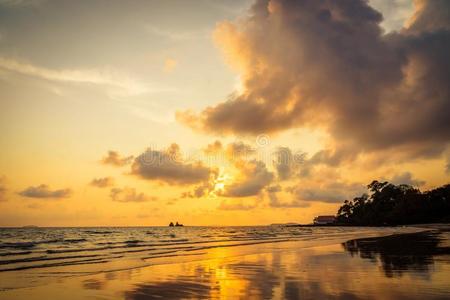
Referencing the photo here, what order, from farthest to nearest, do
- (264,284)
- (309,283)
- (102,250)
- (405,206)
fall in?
(405,206), (102,250), (264,284), (309,283)

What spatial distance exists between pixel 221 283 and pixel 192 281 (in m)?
1.42

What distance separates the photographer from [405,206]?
16138 centimetres

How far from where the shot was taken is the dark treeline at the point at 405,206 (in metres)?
152

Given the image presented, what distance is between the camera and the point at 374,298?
10227 millimetres

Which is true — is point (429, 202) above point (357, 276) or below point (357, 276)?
above

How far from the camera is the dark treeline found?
152m

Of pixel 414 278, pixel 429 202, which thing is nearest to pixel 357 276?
pixel 414 278

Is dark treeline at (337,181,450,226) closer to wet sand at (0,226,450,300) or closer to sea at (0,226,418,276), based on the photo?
sea at (0,226,418,276)

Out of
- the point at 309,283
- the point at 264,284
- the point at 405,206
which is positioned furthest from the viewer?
the point at 405,206

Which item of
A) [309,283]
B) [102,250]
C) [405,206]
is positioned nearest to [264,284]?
[309,283]

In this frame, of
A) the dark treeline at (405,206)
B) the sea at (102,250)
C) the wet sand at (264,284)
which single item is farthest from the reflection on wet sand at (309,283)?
the dark treeline at (405,206)

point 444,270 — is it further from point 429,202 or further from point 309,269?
point 429,202

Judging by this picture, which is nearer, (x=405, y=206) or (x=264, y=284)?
(x=264, y=284)

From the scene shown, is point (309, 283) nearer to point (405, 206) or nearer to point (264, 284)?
point (264, 284)
